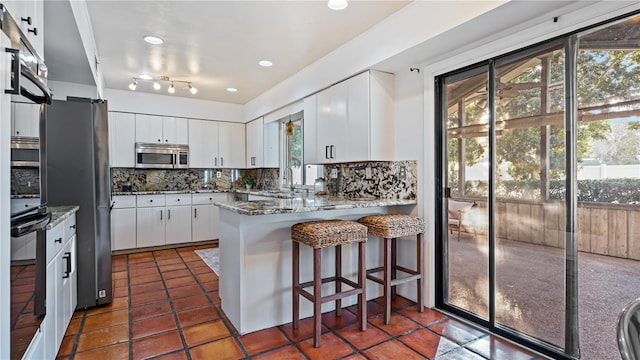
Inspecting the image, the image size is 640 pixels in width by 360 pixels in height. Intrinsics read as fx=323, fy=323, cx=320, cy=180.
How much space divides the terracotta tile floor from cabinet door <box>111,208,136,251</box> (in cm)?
193

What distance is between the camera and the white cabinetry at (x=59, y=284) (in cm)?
181

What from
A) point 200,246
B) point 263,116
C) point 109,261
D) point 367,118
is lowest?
point 200,246

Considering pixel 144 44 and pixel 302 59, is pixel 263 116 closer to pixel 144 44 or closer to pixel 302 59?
pixel 302 59

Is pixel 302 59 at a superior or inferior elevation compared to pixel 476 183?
superior

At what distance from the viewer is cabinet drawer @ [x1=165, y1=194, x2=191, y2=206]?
16.9 feet

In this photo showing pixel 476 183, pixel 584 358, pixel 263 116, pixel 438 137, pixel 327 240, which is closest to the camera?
pixel 584 358

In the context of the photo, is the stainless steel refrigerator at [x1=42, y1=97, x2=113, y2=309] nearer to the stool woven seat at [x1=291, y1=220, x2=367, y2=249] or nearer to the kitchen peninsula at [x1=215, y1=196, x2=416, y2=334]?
the kitchen peninsula at [x1=215, y1=196, x2=416, y2=334]

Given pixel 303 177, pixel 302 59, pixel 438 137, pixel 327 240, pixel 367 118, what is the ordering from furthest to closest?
1. pixel 303 177
2. pixel 302 59
3. pixel 367 118
4. pixel 438 137
5. pixel 327 240

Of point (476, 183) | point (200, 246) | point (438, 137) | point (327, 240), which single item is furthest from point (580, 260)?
point (200, 246)

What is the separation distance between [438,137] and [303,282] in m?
1.69

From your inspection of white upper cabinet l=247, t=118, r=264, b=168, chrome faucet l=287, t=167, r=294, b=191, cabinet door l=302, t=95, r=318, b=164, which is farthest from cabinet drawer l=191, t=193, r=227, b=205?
cabinet door l=302, t=95, r=318, b=164

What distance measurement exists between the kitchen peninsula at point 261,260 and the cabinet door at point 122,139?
130 inches

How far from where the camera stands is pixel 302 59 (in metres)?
3.63

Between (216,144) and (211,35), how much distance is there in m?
3.06
